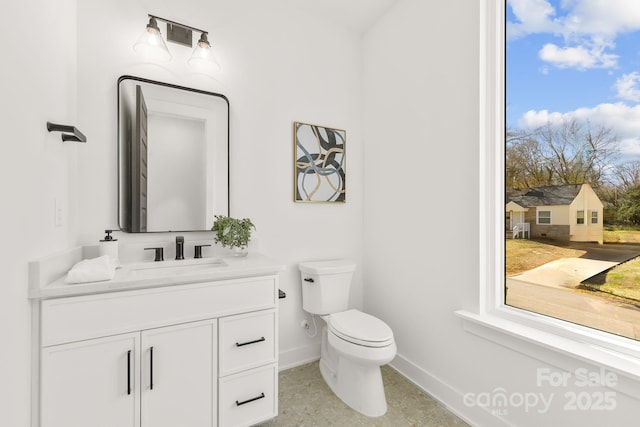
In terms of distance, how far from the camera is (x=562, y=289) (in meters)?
1.41

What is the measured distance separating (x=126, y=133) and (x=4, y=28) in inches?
31.8

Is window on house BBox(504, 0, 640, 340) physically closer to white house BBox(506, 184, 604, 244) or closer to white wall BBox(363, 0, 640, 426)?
white house BBox(506, 184, 604, 244)

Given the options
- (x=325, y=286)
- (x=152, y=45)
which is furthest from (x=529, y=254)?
(x=152, y=45)

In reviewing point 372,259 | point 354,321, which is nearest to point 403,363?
point 354,321

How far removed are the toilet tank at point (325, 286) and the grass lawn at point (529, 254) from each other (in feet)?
3.29

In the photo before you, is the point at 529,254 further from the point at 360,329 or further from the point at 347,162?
the point at 347,162

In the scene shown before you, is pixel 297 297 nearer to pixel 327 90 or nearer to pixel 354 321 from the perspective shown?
pixel 354 321

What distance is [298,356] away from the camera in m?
2.24

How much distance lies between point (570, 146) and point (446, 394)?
1537 millimetres

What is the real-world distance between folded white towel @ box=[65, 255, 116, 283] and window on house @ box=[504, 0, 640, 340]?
1.97 metres

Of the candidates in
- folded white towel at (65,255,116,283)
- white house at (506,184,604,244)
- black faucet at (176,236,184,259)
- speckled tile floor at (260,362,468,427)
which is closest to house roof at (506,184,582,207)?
white house at (506,184,604,244)

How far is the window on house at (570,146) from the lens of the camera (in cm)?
123

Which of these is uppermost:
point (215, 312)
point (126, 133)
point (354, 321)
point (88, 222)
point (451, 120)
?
point (451, 120)

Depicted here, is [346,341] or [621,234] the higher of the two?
[621,234]
